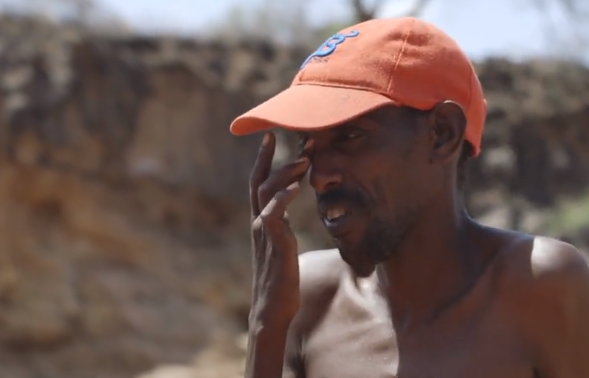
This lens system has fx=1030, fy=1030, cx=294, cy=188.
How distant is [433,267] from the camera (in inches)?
86.7

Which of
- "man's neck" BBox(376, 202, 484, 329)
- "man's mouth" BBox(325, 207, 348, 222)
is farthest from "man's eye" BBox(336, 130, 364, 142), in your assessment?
"man's neck" BBox(376, 202, 484, 329)

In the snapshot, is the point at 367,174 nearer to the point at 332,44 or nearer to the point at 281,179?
the point at 281,179

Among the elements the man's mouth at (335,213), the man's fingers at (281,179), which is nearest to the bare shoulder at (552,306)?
the man's mouth at (335,213)

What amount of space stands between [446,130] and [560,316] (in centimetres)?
44

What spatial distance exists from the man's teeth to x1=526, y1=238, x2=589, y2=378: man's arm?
417mm

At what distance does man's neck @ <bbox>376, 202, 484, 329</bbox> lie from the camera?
218cm

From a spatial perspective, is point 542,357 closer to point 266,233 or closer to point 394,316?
point 394,316

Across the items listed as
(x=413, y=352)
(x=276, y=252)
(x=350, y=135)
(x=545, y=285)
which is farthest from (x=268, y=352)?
(x=545, y=285)

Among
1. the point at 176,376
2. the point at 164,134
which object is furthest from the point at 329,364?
the point at 164,134

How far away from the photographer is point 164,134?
10.1 metres

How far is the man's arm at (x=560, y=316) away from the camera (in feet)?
6.72

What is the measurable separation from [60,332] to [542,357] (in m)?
7.08

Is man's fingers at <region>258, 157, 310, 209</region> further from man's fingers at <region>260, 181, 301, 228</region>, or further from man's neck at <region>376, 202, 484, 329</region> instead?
man's neck at <region>376, 202, 484, 329</region>

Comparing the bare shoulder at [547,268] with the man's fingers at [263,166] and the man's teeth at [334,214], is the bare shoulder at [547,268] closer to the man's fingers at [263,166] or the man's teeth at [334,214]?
the man's teeth at [334,214]
